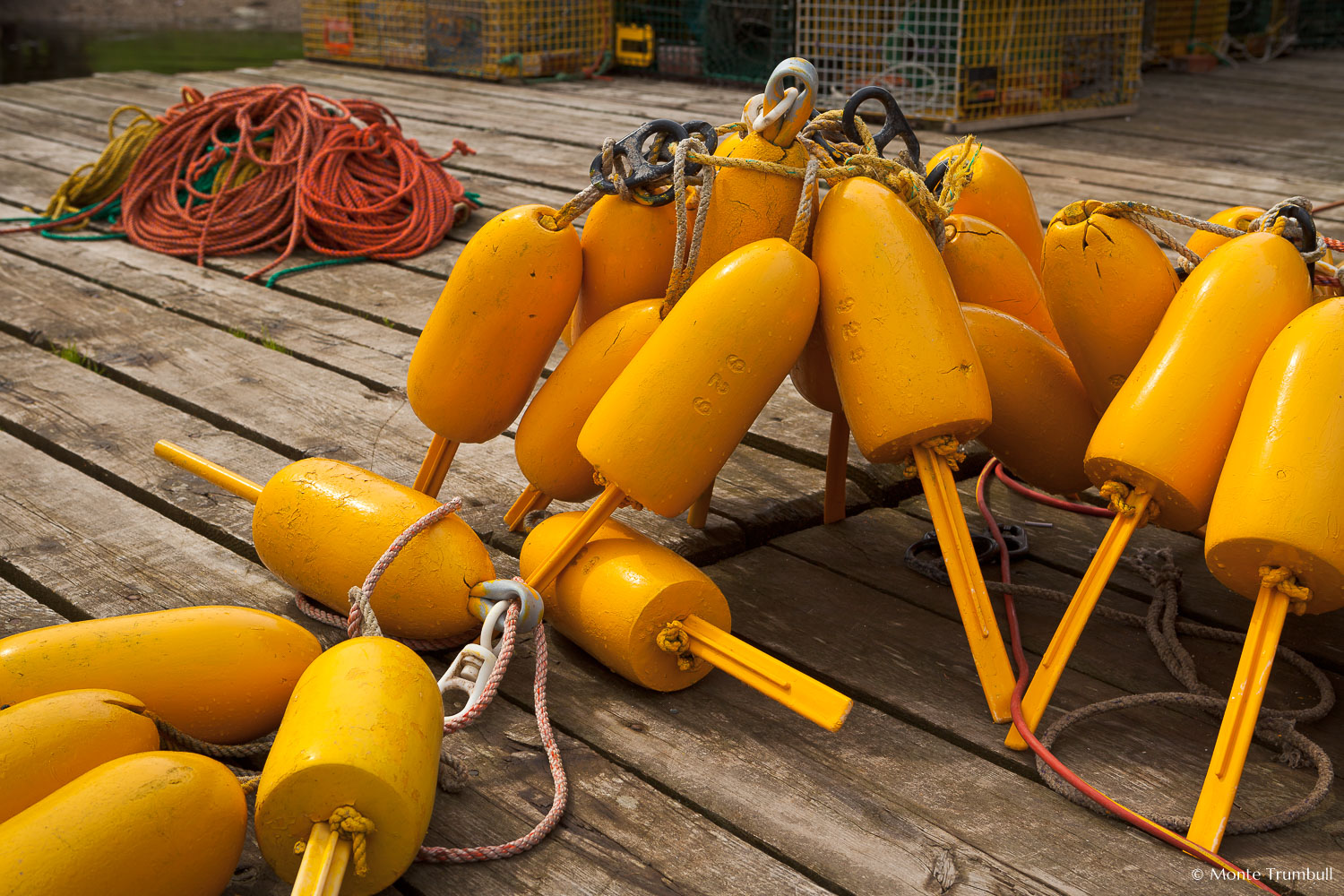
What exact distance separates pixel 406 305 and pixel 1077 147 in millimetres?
3069

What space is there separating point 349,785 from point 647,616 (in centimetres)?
48

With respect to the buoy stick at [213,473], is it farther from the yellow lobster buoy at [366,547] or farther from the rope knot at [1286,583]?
the rope knot at [1286,583]

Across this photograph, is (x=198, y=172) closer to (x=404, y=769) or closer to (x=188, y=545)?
(x=188, y=545)

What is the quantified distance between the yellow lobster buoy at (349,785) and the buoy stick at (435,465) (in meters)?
0.66

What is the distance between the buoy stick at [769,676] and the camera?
4.52 ft

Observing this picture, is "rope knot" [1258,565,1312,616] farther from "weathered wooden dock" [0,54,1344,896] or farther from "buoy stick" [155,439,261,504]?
"buoy stick" [155,439,261,504]

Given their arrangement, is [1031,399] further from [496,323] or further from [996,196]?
[496,323]

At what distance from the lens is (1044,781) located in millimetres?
1425

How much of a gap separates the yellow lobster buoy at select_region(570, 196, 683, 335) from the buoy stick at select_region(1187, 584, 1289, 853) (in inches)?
34.2

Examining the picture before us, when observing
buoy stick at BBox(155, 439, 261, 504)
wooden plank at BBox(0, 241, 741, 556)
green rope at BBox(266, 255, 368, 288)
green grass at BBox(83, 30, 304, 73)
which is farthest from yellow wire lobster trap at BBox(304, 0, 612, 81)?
buoy stick at BBox(155, 439, 261, 504)

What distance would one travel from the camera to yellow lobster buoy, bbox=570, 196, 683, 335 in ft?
5.76

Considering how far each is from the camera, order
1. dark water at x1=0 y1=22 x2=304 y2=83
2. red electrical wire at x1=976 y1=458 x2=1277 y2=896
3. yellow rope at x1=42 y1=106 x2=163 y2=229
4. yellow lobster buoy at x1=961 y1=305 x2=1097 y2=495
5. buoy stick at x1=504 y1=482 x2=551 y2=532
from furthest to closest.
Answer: dark water at x1=0 y1=22 x2=304 y2=83 < yellow rope at x1=42 y1=106 x2=163 y2=229 < buoy stick at x1=504 y1=482 x2=551 y2=532 < yellow lobster buoy at x1=961 y1=305 x2=1097 y2=495 < red electrical wire at x1=976 y1=458 x2=1277 y2=896

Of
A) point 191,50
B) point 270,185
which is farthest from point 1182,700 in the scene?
point 191,50

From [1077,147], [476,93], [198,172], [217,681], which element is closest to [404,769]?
[217,681]
